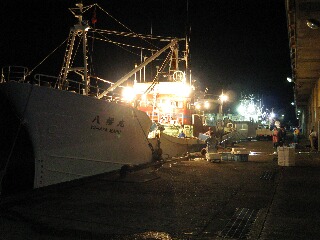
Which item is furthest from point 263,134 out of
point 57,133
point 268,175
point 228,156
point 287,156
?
point 57,133

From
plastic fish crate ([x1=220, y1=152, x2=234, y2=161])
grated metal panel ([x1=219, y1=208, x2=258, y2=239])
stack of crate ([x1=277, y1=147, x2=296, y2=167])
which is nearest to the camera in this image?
grated metal panel ([x1=219, y1=208, x2=258, y2=239])

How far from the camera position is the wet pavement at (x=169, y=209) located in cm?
532

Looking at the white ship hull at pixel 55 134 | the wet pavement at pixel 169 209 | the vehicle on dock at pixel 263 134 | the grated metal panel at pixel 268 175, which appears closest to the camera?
the wet pavement at pixel 169 209

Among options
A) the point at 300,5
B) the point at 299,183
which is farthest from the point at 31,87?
the point at 300,5

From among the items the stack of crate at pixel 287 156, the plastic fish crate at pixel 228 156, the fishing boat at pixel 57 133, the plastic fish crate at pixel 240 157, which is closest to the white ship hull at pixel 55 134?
the fishing boat at pixel 57 133

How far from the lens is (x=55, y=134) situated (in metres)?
10.2

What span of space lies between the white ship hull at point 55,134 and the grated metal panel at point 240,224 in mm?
5350

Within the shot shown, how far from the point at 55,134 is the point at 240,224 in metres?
6.19

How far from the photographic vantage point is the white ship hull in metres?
9.80

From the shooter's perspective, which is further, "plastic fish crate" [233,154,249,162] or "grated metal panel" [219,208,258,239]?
"plastic fish crate" [233,154,249,162]

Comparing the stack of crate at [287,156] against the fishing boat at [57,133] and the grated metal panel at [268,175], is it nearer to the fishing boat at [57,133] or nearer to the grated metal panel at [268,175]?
the grated metal panel at [268,175]

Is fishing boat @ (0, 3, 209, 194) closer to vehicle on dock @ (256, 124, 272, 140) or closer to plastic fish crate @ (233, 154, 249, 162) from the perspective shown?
plastic fish crate @ (233, 154, 249, 162)

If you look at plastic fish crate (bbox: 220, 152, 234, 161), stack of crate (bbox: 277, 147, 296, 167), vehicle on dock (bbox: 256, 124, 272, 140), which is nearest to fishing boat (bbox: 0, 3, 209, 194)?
plastic fish crate (bbox: 220, 152, 234, 161)

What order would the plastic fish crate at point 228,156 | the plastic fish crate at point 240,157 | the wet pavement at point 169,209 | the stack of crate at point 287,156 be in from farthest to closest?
the plastic fish crate at point 228,156 → the plastic fish crate at point 240,157 → the stack of crate at point 287,156 → the wet pavement at point 169,209
